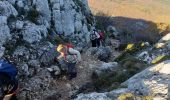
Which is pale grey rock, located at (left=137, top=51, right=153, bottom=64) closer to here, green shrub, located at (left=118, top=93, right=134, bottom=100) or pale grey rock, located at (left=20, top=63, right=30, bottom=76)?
pale grey rock, located at (left=20, top=63, right=30, bottom=76)

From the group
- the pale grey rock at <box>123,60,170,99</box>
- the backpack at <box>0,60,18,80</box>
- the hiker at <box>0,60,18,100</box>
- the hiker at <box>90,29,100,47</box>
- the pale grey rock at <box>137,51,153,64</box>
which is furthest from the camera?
the hiker at <box>90,29,100,47</box>

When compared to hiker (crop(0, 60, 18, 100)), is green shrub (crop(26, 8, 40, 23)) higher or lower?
higher

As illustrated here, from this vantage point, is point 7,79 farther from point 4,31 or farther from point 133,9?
point 133,9

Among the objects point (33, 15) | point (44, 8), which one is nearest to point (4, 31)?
point (33, 15)

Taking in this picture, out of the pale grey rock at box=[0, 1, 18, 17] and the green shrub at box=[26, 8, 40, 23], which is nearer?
the pale grey rock at box=[0, 1, 18, 17]

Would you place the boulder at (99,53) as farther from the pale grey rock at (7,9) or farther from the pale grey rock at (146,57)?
the pale grey rock at (7,9)

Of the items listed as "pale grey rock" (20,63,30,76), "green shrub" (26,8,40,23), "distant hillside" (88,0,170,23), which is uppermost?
"green shrub" (26,8,40,23)

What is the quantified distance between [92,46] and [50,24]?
→ 14.6 feet

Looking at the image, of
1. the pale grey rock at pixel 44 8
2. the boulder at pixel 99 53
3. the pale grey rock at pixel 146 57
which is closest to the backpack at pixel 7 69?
the pale grey rock at pixel 44 8

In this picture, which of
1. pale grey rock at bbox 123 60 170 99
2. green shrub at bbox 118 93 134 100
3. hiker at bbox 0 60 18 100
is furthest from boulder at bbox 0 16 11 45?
green shrub at bbox 118 93 134 100

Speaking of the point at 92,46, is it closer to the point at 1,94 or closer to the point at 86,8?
the point at 86,8

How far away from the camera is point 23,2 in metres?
20.9

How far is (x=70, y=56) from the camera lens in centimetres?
1678

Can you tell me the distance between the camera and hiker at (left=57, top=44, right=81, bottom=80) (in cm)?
1592
